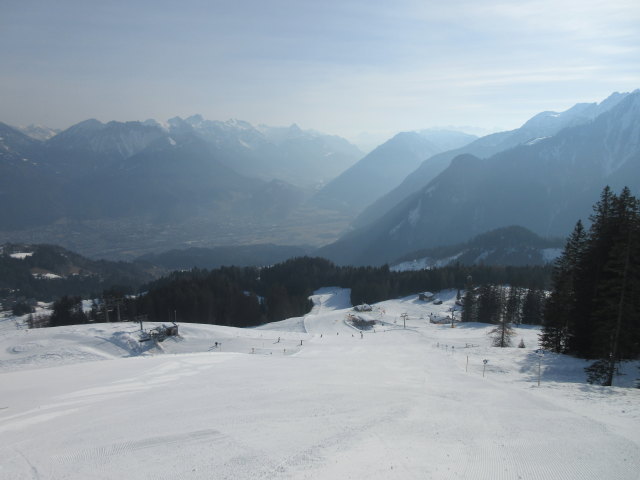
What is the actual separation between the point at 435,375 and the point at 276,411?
15.2 meters

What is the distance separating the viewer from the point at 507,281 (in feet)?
391

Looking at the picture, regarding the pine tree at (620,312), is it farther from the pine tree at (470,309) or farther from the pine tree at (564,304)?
the pine tree at (470,309)

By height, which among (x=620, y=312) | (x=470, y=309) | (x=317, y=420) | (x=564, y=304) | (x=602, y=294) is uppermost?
(x=602, y=294)

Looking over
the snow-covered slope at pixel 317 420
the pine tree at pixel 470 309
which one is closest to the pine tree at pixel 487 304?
the pine tree at pixel 470 309

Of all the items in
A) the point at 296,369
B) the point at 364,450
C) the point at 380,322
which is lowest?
the point at 380,322

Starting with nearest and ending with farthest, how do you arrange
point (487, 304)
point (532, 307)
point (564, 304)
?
point (564, 304) → point (532, 307) → point (487, 304)

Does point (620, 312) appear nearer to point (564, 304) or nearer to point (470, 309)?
point (564, 304)

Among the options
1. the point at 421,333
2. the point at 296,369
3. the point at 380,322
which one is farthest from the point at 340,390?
the point at 380,322

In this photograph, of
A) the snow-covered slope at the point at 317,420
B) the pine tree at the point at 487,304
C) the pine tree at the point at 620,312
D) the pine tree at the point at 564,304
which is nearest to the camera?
the snow-covered slope at the point at 317,420

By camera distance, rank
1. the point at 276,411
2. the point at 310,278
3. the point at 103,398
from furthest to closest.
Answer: the point at 310,278 → the point at 103,398 → the point at 276,411

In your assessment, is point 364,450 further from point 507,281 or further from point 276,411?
point 507,281

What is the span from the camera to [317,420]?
18.8 meters

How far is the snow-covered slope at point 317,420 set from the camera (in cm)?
1429

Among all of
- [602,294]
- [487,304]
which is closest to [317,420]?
[602,294]
